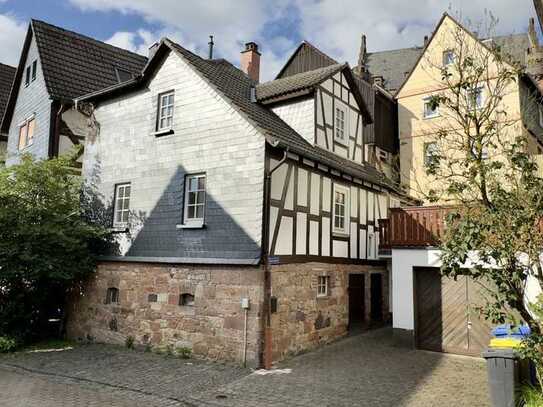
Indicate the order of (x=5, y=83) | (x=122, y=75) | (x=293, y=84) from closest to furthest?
(x=293, y=84)
(x=122, y=75)
(x=5, y=83)

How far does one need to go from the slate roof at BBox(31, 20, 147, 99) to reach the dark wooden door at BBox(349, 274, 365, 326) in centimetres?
1223

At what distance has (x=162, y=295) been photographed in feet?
39.0

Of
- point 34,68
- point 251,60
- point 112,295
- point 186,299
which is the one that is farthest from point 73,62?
point 186,299

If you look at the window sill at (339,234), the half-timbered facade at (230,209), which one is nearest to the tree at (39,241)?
the half-timbered facade at (230,209)

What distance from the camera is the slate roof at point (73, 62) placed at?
57.4 ft

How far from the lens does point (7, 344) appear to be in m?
12.5

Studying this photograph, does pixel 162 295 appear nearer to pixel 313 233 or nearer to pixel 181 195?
pixel 181 195

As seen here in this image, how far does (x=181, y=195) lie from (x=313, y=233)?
142 inches

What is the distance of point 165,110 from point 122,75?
868 cm

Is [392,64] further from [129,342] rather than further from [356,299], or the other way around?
[129,342]

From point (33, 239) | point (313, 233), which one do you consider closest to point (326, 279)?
point (313, 233)

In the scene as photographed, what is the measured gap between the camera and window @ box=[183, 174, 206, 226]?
11781 mm

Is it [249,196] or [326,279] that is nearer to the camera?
[249,196]

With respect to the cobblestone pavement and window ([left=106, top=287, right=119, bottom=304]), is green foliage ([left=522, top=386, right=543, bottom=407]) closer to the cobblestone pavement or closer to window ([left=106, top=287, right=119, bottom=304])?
the cobblestone pavement
